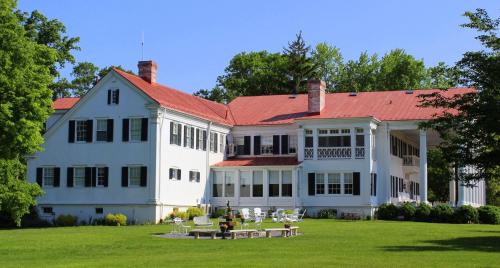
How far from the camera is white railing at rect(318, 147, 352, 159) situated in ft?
155

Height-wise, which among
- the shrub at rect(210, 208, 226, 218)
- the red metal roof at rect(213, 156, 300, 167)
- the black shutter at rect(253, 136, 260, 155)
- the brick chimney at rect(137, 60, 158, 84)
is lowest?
the shrub at rect(210, 208, 226, 218)

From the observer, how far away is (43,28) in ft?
163

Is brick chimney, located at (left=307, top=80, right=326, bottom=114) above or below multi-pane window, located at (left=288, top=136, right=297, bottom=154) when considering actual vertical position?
above

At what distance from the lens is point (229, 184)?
49.2m

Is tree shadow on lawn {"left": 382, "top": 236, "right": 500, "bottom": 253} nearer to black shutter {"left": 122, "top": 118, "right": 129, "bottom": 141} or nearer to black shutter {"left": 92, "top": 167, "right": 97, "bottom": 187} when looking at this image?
black shutter {"left": 122, "top": 118, "right": 129, "bottom": 141}

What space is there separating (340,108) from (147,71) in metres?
12.8

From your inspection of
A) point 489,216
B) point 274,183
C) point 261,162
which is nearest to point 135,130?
point 261,162

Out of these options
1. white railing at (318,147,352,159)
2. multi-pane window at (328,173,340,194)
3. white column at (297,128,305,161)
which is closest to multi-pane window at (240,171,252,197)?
white column at (297,128,305,161)

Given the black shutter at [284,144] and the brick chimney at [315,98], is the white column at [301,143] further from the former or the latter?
the black shutter at [284,144]

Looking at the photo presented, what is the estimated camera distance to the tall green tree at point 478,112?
26406 millimetres

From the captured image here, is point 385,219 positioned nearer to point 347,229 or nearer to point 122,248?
point 347,229

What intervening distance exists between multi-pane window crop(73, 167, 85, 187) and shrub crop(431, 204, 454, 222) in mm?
20517

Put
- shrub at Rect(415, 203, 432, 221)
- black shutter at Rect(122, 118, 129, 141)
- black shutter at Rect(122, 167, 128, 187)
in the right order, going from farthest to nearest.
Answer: black shutter at Rect(122, 118, 129, 141)
black shutter at Rect(122, 167, 128, 187)
shrub at Rect(415, 203, 432, 221)

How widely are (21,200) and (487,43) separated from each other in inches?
910
